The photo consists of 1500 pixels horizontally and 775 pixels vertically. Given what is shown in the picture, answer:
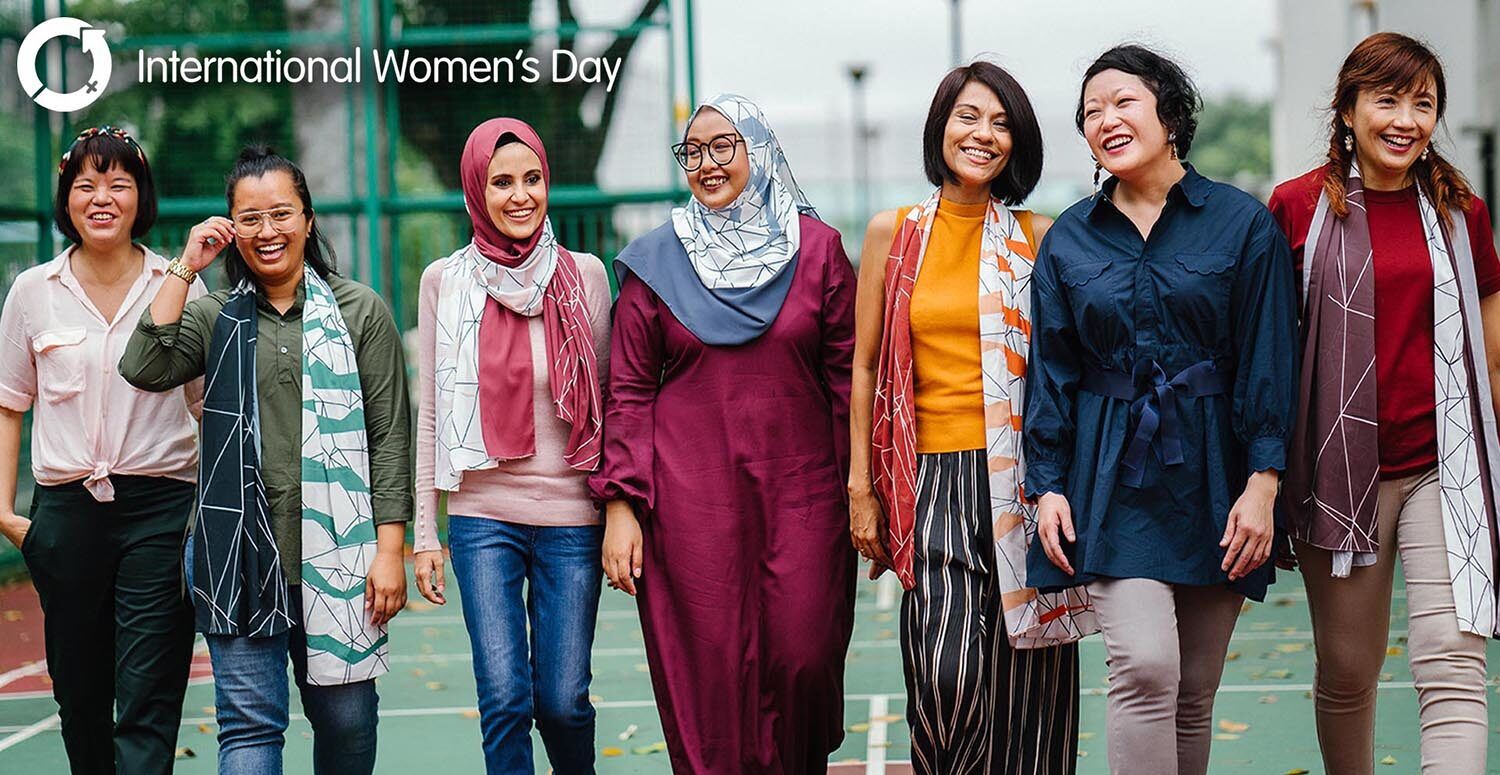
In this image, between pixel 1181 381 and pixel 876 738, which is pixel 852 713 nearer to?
pixel 876 738

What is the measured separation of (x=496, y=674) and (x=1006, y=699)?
135 cm

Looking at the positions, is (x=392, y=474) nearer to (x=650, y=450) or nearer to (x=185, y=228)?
(x=650, y=450)

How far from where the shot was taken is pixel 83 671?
470 centimetres

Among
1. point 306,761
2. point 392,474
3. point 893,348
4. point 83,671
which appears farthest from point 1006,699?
point 306,761

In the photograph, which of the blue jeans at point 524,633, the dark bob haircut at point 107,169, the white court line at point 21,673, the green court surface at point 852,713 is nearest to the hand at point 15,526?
the dark bob haircut at point 107,169

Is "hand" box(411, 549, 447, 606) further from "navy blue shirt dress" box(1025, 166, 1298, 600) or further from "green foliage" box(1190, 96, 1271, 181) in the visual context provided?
"green foliage" box(1190, 96, 1271, 181)

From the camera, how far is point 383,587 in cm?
442

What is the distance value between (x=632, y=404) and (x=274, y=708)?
1.22 meters

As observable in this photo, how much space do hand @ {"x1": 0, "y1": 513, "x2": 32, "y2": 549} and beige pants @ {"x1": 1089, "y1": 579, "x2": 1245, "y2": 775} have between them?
2.95 m

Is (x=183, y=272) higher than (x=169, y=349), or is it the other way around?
(x=183, y=272)

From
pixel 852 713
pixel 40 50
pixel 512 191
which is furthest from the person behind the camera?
pixel 40 50

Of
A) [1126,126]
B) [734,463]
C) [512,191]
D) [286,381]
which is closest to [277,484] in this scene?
[286,381]

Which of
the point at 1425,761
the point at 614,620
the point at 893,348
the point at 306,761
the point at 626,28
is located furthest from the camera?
the point at 626,28

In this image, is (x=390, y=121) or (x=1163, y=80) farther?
(x=390, y=121)
